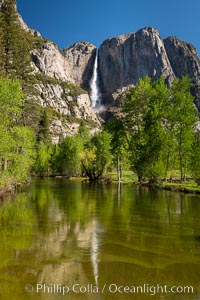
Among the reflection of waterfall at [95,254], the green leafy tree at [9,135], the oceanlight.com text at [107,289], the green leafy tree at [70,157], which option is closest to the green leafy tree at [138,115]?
the green leafy tree at [9,135]

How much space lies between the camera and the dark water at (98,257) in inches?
327

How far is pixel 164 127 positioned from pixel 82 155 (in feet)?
129

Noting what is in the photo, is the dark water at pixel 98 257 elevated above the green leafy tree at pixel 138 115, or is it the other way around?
the green leafy tree at pixel 138 115

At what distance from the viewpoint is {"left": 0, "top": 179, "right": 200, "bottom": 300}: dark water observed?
8.30 m

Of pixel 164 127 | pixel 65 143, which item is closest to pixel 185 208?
pixel 164 127

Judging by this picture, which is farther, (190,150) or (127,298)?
(190,150)

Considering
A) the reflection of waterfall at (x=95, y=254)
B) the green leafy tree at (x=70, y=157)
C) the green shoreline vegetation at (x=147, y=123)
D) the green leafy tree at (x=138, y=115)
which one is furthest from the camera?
the green leafy tree at (x=70, y=157)

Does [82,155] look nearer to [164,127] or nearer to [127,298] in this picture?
[164,127]

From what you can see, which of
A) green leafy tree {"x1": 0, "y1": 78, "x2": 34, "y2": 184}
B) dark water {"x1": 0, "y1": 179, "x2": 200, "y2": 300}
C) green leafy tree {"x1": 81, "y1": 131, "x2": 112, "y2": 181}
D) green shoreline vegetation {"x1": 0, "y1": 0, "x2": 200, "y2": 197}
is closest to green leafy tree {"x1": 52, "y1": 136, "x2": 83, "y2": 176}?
green leafy tree {"x1": 81, "y1": 131, "x2": 112, "y2": 181}

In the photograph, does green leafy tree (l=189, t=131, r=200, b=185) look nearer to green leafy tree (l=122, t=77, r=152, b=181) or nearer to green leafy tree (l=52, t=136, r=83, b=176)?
green leafy tree (l=122, t=77, r=152, b=181)

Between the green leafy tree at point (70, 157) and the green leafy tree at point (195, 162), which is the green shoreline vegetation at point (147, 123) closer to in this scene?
the green leafy tree at point (195, 162)

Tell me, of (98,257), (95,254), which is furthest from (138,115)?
(98,257)

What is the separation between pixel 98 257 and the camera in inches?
440

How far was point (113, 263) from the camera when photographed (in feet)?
34.7
